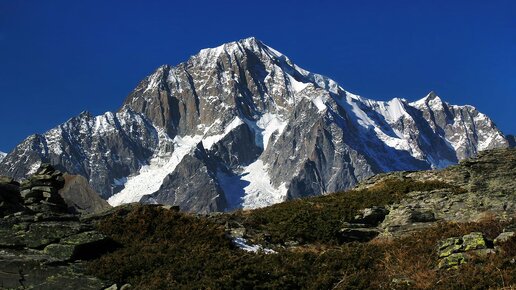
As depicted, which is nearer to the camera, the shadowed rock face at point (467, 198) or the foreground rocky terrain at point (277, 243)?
the foreground rocky terrain at point (277, 243)

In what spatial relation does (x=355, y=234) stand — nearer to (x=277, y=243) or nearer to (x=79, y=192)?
(x=277, y=243)

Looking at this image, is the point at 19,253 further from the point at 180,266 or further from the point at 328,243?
the point at 328,243

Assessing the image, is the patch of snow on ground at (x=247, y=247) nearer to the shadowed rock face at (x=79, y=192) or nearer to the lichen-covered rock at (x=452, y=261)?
the lichen-covered rock at (x=452, y=261)

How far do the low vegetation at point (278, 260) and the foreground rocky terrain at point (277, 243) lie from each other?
0.04 m

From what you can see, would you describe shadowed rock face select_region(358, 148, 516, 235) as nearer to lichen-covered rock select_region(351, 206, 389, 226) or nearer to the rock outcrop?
lichen-covered rock select_region(351, 206, 389, 226)

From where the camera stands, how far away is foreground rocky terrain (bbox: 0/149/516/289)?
58.4ft

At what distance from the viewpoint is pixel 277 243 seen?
2578 cm

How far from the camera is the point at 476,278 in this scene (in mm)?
15922

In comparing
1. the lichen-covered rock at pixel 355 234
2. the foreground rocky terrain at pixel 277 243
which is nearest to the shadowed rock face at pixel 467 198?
the foreground rocky terrain at pixel 277 243

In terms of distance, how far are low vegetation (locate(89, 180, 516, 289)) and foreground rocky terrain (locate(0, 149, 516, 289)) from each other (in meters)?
0.04

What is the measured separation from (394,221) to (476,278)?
10457mm

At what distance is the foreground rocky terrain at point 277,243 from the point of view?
701 inches

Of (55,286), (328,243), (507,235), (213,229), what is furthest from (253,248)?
(507,235)

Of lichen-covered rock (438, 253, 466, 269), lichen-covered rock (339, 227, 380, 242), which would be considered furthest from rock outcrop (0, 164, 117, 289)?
lichen-covered rock (438, 253, 466, 269)
